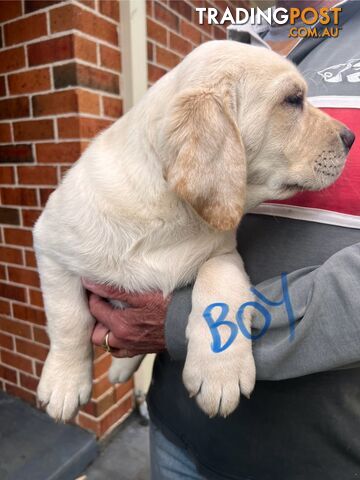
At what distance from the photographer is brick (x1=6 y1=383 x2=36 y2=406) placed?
285 centimetres

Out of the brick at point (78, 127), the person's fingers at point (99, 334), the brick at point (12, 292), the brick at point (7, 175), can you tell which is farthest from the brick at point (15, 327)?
the person's fingers at point (99, 334)

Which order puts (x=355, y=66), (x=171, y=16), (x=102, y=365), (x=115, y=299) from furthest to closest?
1. (x=171, y=16)
2. (x=102, y=365)
3. (x=115, y=299)
4. (x=355, y=66)

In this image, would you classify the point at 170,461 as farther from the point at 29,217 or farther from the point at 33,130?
the point at 33,130

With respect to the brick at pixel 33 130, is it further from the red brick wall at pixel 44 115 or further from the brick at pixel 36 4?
the brick at pixel 36 4

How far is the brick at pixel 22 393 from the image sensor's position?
2.85 m

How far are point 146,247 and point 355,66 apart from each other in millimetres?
762

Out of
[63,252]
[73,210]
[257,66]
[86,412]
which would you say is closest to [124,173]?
[73,210]

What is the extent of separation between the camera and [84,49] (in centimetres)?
213

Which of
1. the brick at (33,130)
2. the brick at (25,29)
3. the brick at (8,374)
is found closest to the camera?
the brick at (25,29)

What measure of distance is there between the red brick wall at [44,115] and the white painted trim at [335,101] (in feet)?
4.38

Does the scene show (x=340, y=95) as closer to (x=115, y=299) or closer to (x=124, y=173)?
(x=124, y=173)

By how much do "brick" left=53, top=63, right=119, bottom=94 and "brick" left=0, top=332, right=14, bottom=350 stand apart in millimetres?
1744

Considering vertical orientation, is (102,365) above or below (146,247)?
below

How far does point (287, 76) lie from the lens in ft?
3.82
